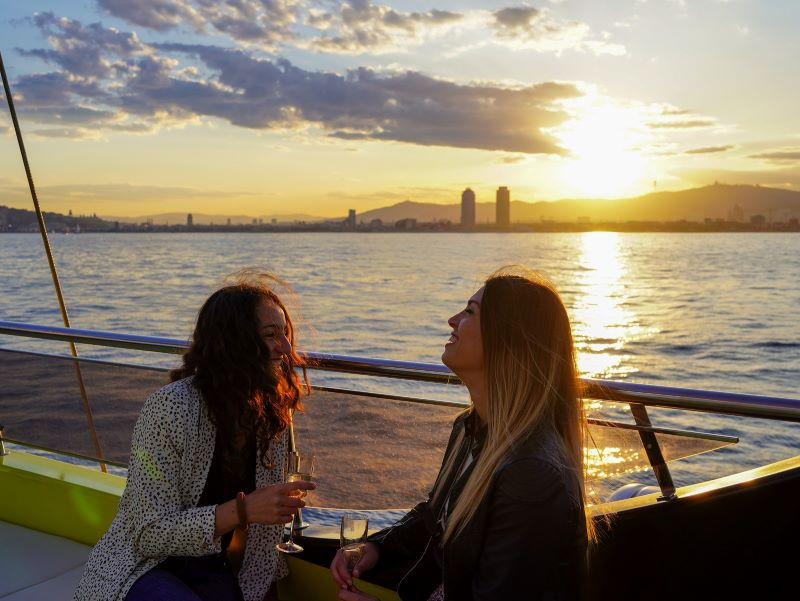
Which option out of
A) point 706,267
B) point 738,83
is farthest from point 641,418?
point 706,267

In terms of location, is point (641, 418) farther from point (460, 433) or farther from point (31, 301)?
point (31, 301)

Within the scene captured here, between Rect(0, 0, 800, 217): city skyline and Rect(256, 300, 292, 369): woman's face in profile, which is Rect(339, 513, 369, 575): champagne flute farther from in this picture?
Rect(0, 0, 800, 217): city skyline

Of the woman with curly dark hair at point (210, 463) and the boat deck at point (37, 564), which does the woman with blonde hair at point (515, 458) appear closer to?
the woman with curly dark hair at point (210, 463)

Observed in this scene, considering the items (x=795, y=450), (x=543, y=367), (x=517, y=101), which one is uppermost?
(x=517, y=101)

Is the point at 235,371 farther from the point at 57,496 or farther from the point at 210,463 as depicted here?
the point at 57,496

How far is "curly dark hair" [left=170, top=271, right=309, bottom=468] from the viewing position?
255cm

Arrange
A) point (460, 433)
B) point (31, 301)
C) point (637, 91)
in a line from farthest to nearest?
point (637, 91) → point (31, 301) → point (460, 433)

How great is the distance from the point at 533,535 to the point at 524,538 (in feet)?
0.06

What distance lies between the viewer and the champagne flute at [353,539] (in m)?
2.37

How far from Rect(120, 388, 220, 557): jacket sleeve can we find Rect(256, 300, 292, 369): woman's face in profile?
310mm

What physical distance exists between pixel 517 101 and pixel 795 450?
23.8 metres

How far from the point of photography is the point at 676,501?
92.0 inches

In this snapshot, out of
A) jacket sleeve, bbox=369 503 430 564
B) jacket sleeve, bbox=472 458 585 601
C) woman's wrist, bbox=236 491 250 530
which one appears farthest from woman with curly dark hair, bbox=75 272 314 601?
jacket sleeve, bbox=472 458 585 601

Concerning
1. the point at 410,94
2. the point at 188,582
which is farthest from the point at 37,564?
the point at 410,94
